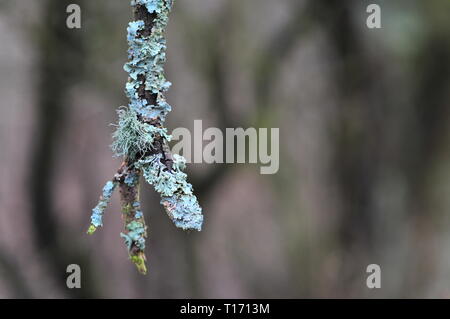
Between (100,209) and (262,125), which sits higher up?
(262,125)

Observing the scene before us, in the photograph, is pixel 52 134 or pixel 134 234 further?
pixel 52 134

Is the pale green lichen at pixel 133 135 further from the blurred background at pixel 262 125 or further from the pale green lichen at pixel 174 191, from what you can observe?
the blurred background at pixel 262 125

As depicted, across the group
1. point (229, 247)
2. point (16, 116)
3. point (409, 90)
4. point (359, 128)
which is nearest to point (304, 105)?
point (359, 128)

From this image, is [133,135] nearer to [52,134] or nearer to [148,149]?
[148,149]

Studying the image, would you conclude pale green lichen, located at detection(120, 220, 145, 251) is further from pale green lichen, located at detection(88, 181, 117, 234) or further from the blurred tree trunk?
the blurred tree trunk

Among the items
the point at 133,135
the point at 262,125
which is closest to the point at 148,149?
the point at 133,135

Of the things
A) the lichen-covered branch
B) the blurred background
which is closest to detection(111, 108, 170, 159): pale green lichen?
the lichen-covered branch

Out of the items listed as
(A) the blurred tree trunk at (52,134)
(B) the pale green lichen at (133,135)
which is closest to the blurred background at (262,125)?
(A) the blurred tree trunk at (52,134)
